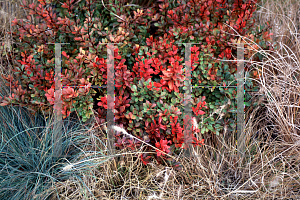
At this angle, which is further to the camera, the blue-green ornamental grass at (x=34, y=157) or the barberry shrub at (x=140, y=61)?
the barberry shrub at (x=140, y=61)

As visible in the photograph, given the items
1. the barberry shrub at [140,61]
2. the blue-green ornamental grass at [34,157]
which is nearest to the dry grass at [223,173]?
the blue-green ornamental grass at [34,157]

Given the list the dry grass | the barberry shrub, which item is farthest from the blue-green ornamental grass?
the barberry shrub

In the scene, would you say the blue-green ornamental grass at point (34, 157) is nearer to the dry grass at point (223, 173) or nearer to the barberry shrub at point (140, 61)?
the dry grass at point (223, 173)

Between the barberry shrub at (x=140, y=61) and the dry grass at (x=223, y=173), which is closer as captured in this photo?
the dry grass at (x=223, y=173)

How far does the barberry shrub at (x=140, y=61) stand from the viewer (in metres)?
2.23

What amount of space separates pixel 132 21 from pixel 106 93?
79 cm

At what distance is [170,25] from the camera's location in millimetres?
2590

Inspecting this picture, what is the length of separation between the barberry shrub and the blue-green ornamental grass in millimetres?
244

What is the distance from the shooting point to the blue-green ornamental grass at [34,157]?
82.8 inches

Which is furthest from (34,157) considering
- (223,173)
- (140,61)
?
(223,173)

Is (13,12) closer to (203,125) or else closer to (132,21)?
(132,21)

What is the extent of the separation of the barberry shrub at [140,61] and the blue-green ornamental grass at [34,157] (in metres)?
0.24

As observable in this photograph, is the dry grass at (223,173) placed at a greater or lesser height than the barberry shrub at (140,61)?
lesser

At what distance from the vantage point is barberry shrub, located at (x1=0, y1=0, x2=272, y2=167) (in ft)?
7.31
